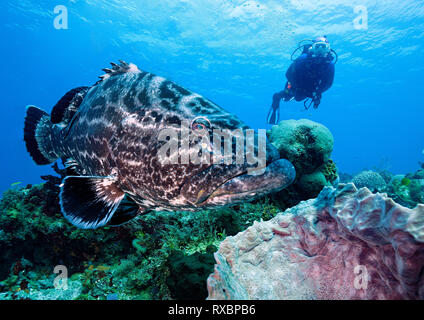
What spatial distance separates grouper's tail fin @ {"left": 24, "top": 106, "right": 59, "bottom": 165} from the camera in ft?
13.7

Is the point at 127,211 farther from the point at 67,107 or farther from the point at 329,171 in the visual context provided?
the point at 329,171

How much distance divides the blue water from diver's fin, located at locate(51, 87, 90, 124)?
782cm

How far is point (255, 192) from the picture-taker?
1.92m

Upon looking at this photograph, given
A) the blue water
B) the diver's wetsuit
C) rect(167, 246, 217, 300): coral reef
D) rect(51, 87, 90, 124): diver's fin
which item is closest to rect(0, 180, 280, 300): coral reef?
rect(167, 246, 217, 300): coral reef

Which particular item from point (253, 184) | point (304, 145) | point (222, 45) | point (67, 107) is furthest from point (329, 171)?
point (222, 45)

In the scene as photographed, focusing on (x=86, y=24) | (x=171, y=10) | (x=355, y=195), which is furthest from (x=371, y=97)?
(x=355, y=195)

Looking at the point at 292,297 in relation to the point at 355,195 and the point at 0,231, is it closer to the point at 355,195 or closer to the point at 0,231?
the point at 355,195

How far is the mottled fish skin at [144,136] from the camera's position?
2137 mm

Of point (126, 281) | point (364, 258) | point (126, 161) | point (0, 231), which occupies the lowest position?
point (126, 281)

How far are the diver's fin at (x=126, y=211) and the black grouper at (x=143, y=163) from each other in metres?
0.01

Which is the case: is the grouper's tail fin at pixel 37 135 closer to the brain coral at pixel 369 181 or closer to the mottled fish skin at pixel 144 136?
the mottled fish skin at pixel 144 136

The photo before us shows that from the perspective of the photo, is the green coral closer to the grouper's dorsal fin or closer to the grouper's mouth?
the grouper's mouth

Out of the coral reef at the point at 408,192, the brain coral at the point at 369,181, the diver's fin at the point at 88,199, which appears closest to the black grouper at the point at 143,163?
the diver's fin at the point at 88,199
